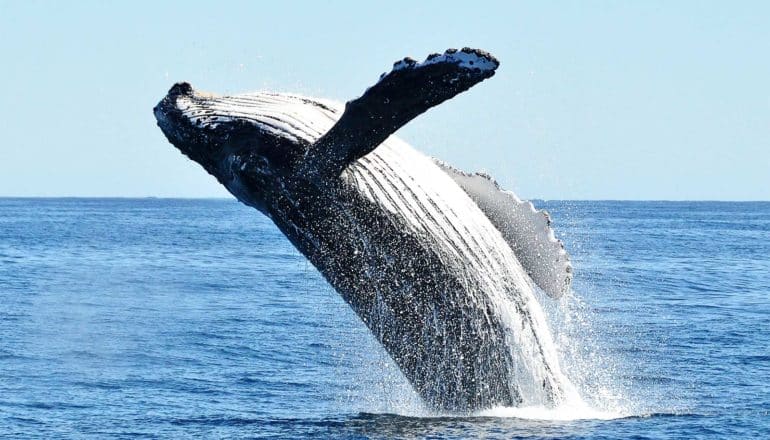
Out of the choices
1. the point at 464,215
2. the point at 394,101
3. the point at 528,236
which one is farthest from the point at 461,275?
the point at 394,101

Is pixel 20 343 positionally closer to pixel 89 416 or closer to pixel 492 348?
pixel 89 416

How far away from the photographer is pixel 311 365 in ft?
48.8

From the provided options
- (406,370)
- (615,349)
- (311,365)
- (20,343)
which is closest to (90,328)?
(20,343)

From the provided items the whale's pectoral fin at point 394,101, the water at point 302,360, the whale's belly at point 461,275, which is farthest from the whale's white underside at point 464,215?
the water at point 302,360

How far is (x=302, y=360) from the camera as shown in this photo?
15.3 meters

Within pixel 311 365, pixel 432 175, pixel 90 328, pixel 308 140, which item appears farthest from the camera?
pixel 90 328

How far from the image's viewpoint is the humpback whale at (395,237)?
8906 mm

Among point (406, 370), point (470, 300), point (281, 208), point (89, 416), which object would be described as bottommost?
point (89, 416)

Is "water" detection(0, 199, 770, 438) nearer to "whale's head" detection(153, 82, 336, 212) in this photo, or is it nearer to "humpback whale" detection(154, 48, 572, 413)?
"humpback whale" detection(154, 48, 572, 413)

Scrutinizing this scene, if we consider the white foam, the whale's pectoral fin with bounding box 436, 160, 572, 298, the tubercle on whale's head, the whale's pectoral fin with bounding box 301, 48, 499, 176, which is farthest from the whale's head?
the white foam

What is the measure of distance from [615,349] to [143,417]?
8.46m

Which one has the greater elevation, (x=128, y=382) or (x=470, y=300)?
(x=470, y=300)

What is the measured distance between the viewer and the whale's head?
8867 millimetres

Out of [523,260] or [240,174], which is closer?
[240,174]
